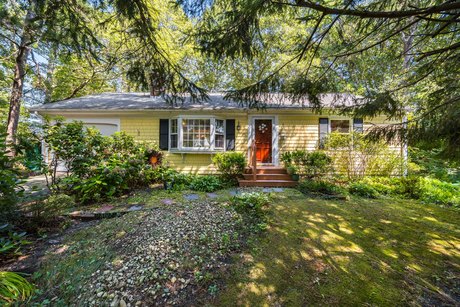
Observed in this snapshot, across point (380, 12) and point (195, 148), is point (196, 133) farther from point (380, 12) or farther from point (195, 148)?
point (380, 12)

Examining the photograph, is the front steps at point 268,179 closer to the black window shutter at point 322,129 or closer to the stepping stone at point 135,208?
the black window shutter at point 322,129

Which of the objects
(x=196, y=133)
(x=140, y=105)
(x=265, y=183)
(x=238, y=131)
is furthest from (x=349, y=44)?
(x=140, y=105)

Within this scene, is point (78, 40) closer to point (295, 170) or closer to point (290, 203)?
point (290, 203)

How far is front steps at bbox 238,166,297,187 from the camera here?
6.33 metres

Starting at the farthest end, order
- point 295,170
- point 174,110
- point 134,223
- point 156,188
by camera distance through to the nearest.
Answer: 1. point 174,110
2. point 295,170
3. point 156,188
4. point 134,223

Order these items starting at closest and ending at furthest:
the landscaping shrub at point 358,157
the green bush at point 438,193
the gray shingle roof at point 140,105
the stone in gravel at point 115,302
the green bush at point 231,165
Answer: the stone in gravel at point 115,302 < the green bush at point 438,193 < the green bush at point 231,165 < the landscaping shrub at point 358,157 < the gray shingle roof at point 140,105

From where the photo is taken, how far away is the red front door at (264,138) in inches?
322

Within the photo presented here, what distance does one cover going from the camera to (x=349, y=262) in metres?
2.47

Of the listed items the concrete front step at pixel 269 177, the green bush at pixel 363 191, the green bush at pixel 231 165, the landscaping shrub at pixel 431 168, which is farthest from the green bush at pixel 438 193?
the green bush at pixel 231 165

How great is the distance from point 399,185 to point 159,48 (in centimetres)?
800

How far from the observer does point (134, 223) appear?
3.32m

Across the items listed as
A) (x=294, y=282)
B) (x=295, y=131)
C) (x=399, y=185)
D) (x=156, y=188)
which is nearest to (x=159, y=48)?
(x=156, y=188)

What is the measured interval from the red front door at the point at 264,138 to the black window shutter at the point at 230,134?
1.06m

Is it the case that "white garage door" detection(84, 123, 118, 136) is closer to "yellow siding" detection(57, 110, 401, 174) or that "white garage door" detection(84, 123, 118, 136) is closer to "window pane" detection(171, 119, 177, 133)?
"yellow siding" detection(57, 110, 401, 174)
